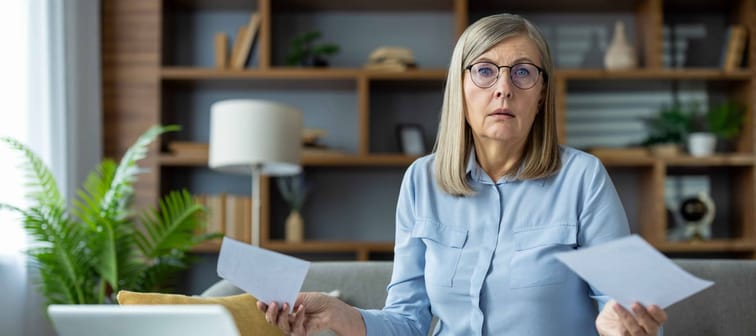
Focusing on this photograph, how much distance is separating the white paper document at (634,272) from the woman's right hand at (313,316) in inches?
18.7

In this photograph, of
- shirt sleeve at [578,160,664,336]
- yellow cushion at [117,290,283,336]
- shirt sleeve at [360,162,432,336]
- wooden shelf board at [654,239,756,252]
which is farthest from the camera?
wooden shelf board at [654,239,756,252]

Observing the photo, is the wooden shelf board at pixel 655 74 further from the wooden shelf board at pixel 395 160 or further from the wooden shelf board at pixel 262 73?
the wooden shelf board at pixel 262 73

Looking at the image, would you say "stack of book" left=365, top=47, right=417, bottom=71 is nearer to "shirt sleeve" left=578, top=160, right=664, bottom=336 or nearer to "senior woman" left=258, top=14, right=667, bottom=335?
"senior woman" left=258, top=14, right=667, bottom=335

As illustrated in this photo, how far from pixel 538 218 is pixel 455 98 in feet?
0.97

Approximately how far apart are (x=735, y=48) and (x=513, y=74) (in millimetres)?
2943

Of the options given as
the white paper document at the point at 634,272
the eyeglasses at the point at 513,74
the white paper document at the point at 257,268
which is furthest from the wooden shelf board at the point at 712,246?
the white paper document at the point at 257,268

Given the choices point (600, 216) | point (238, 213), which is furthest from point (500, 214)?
point (238, 213)

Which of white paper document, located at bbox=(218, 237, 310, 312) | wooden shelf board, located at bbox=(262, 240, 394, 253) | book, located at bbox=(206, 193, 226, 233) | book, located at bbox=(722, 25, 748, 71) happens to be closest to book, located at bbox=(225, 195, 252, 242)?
book, located at bbox=(206, 193, 226, 233)

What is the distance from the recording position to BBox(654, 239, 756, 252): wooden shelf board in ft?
13.7

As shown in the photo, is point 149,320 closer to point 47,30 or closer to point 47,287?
point 47,287

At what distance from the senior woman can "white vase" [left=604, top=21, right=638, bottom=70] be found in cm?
262

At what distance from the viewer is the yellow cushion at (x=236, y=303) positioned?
191 centimetres

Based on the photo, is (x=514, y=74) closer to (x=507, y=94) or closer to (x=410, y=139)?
(x=507, y=94)

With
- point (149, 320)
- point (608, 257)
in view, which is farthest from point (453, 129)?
point (149, 320)
